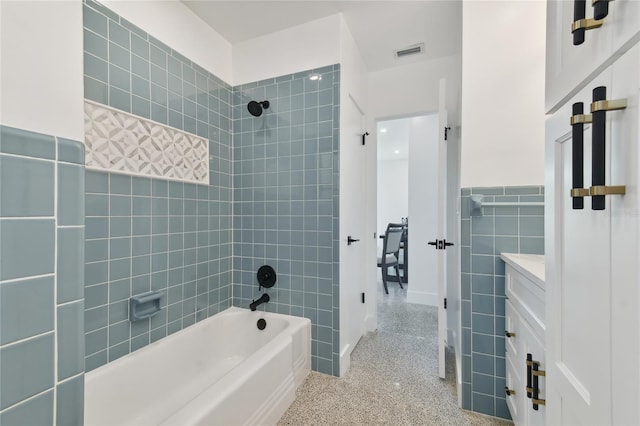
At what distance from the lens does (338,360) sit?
2.03 m

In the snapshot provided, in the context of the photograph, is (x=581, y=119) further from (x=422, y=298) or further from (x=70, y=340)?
(x=422, y=298)

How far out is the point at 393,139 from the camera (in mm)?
5363

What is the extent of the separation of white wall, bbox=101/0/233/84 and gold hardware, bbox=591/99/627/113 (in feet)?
7.05

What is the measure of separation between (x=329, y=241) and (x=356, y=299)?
2.62 feet

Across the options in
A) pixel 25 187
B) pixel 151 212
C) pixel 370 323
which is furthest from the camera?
pixel 370 323

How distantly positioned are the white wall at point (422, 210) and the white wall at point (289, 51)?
2.03 meters

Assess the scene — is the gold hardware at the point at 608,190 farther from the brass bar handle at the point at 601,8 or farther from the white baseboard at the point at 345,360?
the white baseboard at the point at 345,360

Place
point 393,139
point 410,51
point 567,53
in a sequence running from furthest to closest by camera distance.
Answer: point 393,139, point 410,51, point 567,53

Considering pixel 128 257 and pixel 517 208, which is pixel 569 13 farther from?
pixel 128 257

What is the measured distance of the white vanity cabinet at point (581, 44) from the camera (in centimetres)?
41

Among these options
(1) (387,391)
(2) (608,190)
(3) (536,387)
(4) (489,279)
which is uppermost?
(2) (608,190)

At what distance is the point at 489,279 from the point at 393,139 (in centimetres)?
419

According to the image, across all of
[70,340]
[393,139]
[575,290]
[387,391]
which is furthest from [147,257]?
[393,139]

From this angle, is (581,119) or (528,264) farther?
(528,264)
